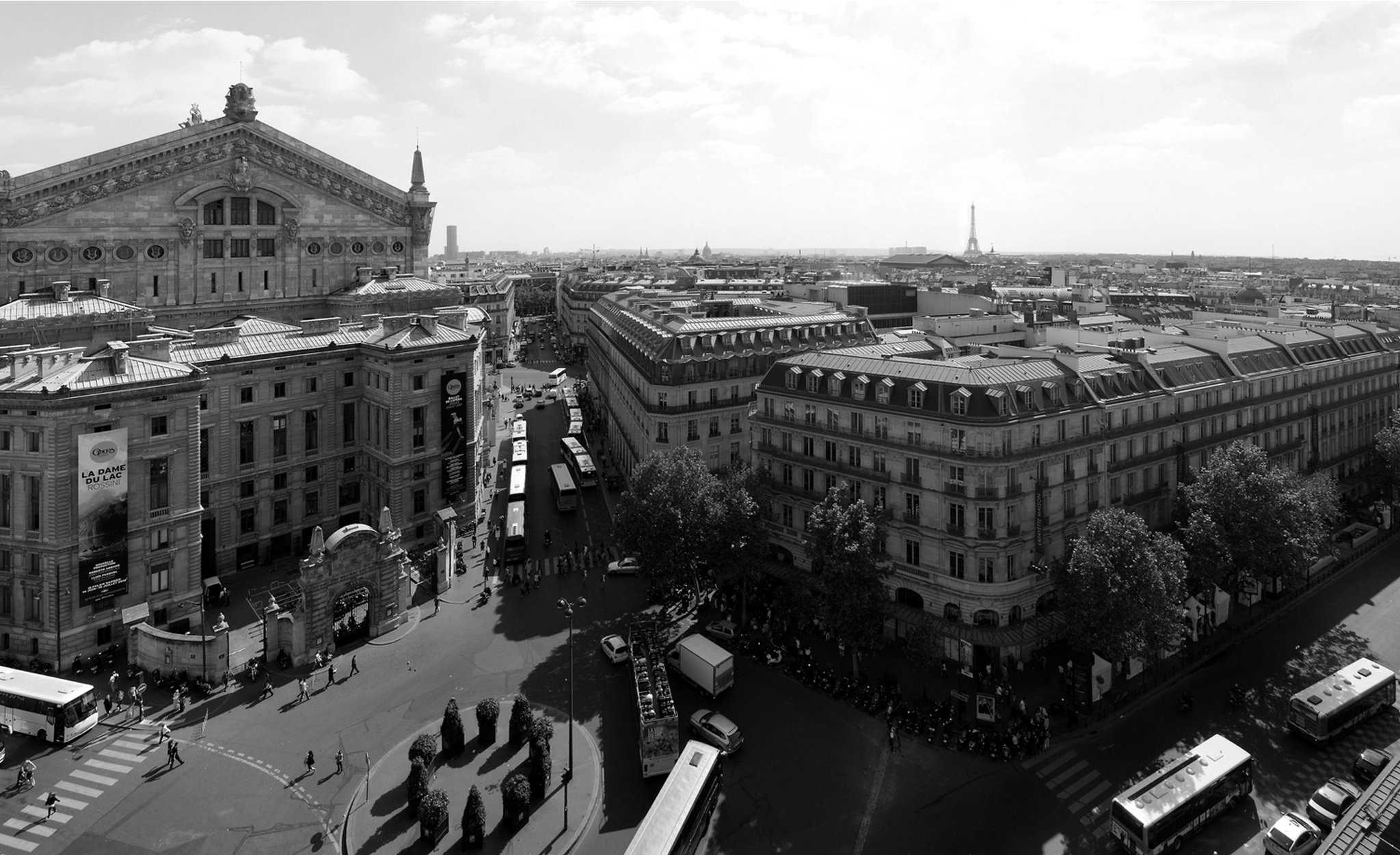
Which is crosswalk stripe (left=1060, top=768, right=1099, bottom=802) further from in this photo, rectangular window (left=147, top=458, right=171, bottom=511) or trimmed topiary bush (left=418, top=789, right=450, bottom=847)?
rectangular window (left=147, top=458, right=171, bottom=511)

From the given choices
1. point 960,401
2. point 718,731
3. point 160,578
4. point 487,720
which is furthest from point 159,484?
point 960,401

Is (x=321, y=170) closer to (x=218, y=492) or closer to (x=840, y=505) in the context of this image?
(x=218, y=492)

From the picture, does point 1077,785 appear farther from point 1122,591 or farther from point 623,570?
point 623,570

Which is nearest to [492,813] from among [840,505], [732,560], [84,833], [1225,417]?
[84,833]

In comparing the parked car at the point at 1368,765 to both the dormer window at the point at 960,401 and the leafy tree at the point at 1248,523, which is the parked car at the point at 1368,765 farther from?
the dormer window at the point at 960,401

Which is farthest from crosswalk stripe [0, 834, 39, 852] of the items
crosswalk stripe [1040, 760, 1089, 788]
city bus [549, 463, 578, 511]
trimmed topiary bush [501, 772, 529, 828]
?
city bus [549, 463, 578, 511]

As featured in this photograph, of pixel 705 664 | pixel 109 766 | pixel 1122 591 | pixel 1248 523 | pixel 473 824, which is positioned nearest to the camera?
pixel 473 824

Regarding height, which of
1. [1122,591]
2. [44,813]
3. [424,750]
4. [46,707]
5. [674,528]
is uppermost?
[674,528]
